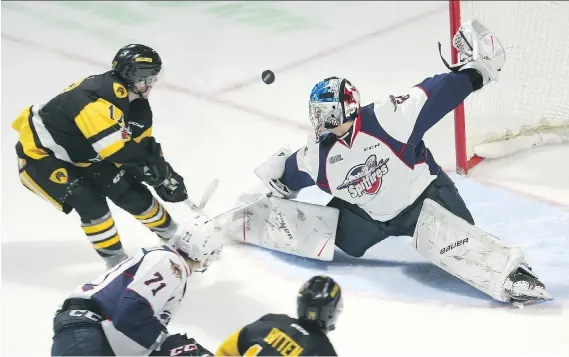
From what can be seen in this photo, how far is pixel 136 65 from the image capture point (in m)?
3.01

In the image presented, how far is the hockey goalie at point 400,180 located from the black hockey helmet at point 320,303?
90 centimetres

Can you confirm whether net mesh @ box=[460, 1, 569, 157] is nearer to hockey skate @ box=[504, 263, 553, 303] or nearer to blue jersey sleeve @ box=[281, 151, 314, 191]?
blue jersey sleeve @ box=[281, 151, 314, 191]

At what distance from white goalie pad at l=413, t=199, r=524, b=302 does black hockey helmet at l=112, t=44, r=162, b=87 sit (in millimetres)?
998

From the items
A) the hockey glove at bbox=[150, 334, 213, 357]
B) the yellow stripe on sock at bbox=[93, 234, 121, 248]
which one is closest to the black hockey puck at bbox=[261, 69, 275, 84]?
the yellow stripe on sock at bbox=[93, 234, 121, 248]

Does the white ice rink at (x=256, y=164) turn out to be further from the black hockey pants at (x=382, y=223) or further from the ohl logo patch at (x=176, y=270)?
the ohl logo patch at (x=176, y=270)

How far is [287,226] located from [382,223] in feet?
1.19

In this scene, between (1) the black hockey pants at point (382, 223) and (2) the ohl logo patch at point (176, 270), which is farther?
(1) the black hockey pants at point (382, 223)

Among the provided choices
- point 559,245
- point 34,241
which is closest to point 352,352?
point 559,245

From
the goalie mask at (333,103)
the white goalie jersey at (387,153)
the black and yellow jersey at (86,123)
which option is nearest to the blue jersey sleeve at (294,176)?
the white goalie jersey at (387,153)

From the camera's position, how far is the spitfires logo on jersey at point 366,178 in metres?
3.01

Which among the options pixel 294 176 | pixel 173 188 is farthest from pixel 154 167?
pixel 294 176

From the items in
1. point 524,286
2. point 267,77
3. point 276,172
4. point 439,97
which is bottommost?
point 524,286

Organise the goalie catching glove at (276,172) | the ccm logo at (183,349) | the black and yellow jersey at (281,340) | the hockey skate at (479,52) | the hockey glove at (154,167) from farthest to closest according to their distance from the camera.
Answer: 1. the goalie catching glove at (276,172)
2. the hockey glove at (154,167)
3. the hockey skate at (479,52)
4. the ccm logo at (183,349)
5. the black and yellow jersey at (281,340)

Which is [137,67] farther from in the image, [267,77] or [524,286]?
[524,286]
